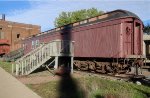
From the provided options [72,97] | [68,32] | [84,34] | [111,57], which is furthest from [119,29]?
[72,97]

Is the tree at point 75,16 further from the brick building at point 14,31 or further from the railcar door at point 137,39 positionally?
the railcar door at point 137,39

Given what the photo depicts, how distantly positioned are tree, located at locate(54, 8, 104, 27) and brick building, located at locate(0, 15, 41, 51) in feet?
20.3

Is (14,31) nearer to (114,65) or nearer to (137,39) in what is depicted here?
(137,39)

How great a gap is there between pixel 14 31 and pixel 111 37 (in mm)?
Result: 41244

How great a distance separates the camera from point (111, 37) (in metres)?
16.4

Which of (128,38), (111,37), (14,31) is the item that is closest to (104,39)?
(111,37)

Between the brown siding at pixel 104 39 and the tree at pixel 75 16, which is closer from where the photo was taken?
the brown siding at pixel 104 39

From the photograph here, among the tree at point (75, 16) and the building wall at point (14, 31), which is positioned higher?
the tree at point (75, 16)

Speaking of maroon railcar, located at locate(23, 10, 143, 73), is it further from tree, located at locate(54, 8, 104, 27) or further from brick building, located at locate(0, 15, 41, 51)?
tree, located at locate(54, 8, 104, 27)

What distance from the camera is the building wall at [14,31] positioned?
172 ft

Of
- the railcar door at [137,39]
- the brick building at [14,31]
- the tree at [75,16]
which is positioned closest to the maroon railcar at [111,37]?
the railcar door at [137,39]

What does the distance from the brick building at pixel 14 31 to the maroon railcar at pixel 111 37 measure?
33573 millimetres

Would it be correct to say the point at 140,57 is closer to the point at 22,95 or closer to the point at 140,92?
the point at 140,92

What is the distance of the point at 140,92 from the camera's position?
10.6 meters
